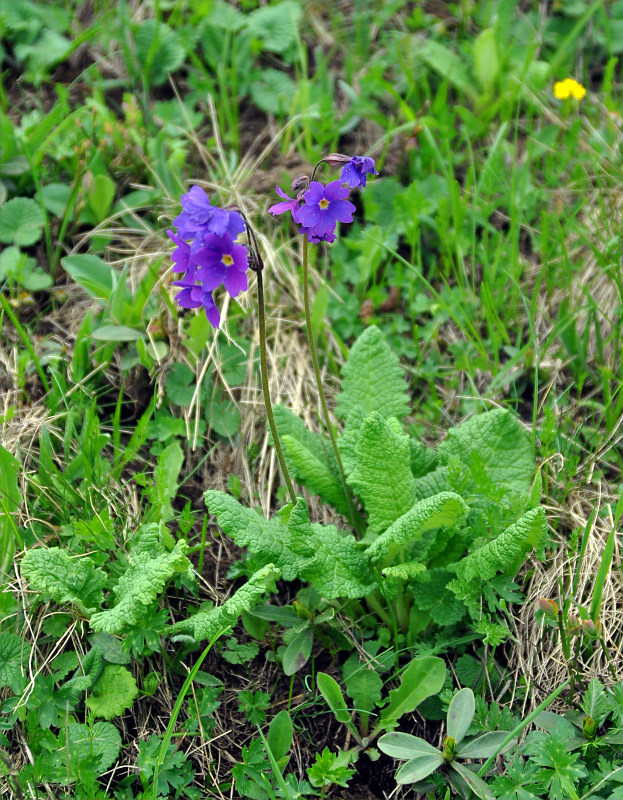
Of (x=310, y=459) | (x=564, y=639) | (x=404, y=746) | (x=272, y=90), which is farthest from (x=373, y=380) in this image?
(x=272, y=90)

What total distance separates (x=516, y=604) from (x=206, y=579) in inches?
38.2

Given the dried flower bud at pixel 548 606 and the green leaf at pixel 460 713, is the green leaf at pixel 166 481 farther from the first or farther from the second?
the dried flower bud at pixel 548 606

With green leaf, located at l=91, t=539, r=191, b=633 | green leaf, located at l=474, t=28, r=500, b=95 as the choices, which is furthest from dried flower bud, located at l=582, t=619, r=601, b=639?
green leaf, located at l=474, t=28, r=500, b=95

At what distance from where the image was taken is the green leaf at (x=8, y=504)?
235 centimetres

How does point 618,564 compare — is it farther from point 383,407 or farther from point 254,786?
point 254,786

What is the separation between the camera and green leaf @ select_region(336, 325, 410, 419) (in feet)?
8.72

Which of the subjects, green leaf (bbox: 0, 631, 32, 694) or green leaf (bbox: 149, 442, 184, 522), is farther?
green leaf (bbox: 149, 442, 184, 522)

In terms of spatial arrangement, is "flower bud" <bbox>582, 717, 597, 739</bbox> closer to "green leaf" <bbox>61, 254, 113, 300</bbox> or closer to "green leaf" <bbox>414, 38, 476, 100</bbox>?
"green leaf" <bbox>61, 254, 113, 300</bbox>

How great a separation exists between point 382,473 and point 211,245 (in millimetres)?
844

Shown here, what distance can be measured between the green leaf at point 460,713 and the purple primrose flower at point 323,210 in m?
1.28

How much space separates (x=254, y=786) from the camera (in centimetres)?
212

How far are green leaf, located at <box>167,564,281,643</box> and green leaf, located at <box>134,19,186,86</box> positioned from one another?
104 inches

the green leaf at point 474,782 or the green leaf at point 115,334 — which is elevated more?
the green leaf at point 115,334

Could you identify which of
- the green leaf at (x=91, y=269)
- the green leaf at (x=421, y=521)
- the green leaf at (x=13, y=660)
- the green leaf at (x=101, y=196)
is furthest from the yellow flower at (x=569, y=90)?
the green leaf at (x=13, y=660)
